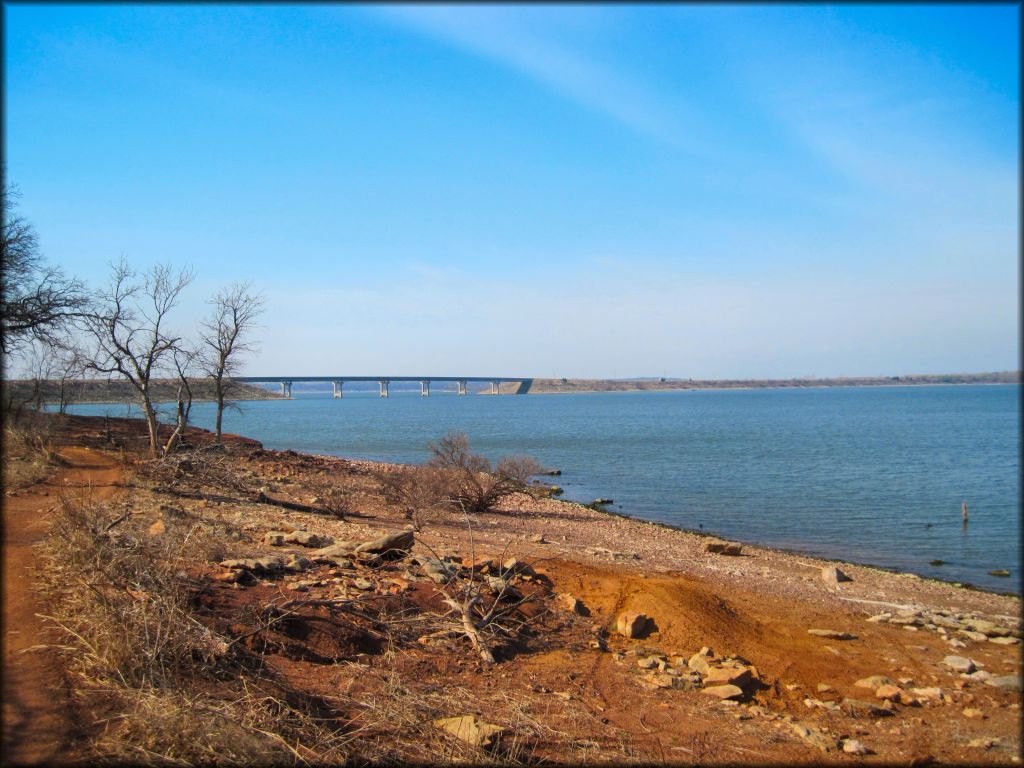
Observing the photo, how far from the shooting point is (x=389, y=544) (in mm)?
Result: 11516

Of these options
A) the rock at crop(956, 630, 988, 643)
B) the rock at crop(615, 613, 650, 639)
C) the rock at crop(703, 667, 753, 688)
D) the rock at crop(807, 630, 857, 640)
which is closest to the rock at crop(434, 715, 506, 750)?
the rock at crop(703, 667, 753, 688)

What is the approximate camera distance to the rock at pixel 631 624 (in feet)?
33.0

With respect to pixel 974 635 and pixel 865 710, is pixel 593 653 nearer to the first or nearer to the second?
pixel 865 710

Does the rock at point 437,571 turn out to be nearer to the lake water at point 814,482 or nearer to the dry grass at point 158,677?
the dry grass at point 158,677

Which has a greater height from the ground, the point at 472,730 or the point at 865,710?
the point at 472,730

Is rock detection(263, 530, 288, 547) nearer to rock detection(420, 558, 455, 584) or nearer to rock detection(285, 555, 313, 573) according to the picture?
rock detection(285, 555, 313, 573)

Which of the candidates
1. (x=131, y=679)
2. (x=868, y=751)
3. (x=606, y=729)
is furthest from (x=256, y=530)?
(x=868, y=751)

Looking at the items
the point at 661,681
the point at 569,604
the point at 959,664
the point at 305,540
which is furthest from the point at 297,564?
the point at 959,664

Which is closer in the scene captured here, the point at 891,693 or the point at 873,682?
the point at 891,693

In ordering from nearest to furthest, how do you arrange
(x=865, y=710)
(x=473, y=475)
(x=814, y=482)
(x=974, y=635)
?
(x=865, y=710) → (x=974, y=635) → (x=473, y=475) → (x=814, y=482)

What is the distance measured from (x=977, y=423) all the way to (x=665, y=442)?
44.7m

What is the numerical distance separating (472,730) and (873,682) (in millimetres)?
6040

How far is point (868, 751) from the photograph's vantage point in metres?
6.95

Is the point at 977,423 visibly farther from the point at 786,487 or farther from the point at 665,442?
the point at 786,487
